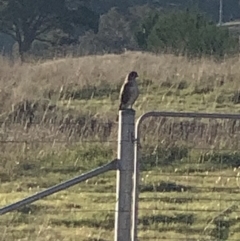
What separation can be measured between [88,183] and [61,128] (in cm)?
188

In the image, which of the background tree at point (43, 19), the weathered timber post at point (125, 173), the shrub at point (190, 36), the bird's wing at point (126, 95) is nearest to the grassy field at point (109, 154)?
the bird's wing at point (126, 95)

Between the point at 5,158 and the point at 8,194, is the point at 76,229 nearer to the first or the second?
the point at 8,194

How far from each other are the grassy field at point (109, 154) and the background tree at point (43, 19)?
20.6 metres

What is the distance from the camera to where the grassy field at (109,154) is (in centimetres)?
753

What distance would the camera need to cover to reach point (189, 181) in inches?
347

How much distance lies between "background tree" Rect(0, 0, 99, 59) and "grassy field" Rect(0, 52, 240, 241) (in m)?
20.6

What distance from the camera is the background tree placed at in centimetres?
3725

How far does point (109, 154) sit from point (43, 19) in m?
28.2

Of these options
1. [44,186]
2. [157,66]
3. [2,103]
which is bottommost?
[44,186]

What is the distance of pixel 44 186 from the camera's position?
911cm

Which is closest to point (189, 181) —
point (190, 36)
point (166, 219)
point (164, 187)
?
point (164, 187)

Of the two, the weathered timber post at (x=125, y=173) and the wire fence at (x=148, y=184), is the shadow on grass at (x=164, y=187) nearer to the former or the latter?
the wire fence at (x=148, y=184)

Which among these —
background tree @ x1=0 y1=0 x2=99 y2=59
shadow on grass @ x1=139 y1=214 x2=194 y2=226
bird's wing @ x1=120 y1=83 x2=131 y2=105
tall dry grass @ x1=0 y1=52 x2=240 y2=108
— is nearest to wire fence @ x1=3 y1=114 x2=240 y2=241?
shadow on grass @ x1=139 y1=214 x2=194 y2=226

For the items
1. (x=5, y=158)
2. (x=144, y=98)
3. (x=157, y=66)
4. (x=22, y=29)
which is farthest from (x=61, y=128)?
(x=22, y=29)
